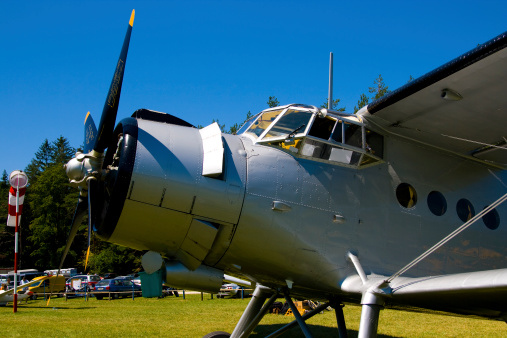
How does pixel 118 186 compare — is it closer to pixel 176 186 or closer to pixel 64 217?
pixel 176 186

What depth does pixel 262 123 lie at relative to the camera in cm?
693

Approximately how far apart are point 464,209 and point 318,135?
113 inches

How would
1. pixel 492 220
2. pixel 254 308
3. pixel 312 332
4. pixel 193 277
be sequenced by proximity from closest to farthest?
pixel 193 277, pixel 492 220, pixel 254 308, pixel 312 332

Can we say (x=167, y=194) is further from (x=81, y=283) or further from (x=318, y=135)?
(x=81, y=283)

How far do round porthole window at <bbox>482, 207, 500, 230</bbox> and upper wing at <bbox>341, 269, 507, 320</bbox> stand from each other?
1432 mm

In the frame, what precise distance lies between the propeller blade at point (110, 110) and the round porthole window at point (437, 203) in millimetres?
4867

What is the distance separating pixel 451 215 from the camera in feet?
24.1

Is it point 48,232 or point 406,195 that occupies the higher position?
point 406,195

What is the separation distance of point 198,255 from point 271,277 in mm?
1269

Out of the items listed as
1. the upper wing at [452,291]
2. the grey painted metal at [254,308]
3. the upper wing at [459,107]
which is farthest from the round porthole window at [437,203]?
the grey painted metal at [254,308]

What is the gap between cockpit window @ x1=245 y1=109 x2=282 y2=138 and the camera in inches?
267

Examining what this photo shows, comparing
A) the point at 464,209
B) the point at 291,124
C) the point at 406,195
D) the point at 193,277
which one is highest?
the point at 291,124

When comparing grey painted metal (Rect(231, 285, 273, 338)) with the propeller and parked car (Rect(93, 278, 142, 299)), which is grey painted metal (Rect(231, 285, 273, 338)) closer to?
the propeller

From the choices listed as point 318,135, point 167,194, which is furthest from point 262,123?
point 167,194
